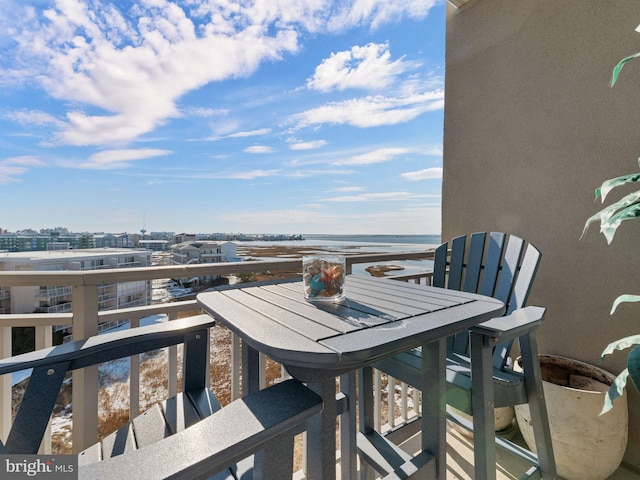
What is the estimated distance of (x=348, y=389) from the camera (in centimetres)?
147

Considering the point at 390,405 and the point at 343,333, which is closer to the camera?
the point at 343,333

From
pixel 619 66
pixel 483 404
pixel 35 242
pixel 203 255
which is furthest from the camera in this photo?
pixel 35 242

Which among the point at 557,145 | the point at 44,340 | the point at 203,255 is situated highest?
the point at 557,145

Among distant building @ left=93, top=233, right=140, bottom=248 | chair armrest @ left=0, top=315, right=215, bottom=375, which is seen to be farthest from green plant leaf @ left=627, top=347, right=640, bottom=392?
distant building @ left=93, top=233, right=140, bottom=248

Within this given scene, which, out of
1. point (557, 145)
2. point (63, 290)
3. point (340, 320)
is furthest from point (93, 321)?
point (557, 145)

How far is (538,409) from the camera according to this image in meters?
1.38

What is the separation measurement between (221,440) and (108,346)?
0.73 meters

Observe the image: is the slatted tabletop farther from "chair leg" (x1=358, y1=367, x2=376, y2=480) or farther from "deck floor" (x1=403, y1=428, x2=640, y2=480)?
"deck floor" (x1=403, y1=428, x2=640, y2=480)

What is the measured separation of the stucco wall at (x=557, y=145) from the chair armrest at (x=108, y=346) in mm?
2347

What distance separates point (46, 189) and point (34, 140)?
1.47 metres

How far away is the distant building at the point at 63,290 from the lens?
4.19ft

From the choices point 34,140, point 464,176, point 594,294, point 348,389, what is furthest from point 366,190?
point 34,140

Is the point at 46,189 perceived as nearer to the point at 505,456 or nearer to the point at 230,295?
the point at 230,295

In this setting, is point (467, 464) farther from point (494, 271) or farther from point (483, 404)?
point (494, 271)
